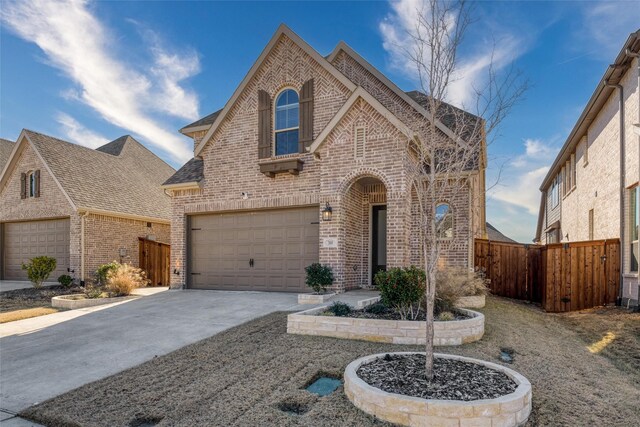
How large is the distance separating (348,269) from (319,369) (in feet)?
20.5

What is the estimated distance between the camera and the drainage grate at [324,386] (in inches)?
180

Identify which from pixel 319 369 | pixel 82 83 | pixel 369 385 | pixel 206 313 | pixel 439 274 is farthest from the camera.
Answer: pixel 82 83

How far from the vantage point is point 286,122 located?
494 inches

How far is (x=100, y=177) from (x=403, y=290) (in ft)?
54.4

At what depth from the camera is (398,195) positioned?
10211mm

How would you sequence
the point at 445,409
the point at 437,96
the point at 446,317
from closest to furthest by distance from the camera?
1. the point at 445,409
2. the point at 437,96
3. the point at 446,317

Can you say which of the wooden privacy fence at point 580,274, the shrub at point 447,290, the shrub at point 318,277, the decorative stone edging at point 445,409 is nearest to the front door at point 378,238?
the shrub at point 318,277

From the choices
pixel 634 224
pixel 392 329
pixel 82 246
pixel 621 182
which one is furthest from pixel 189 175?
pixel 634 224

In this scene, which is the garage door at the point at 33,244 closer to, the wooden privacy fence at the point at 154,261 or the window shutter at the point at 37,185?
the window shutter at the point at 37,185

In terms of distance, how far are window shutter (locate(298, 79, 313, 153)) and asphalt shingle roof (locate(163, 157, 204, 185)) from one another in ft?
12.9

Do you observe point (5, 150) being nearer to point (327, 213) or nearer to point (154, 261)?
point (154, 261)

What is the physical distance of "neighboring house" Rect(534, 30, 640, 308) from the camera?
10062mm

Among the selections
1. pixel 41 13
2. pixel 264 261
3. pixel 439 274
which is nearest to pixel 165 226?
pixel 264 261

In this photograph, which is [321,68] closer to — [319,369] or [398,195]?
[398,195]
